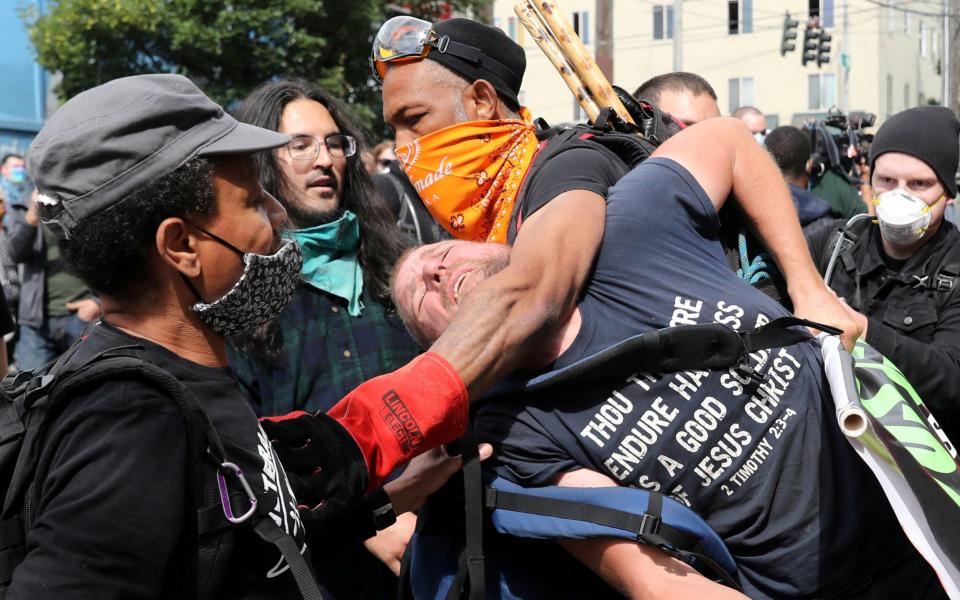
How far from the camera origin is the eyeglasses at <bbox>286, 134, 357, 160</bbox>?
→ 11.0 ft

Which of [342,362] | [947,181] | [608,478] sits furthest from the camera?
[947,181]

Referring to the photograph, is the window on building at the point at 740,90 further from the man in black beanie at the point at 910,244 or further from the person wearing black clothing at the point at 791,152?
the man in black beanie at the point at 910,244

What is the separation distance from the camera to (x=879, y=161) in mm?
3770

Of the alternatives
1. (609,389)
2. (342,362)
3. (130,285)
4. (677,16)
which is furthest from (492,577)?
(677,16)

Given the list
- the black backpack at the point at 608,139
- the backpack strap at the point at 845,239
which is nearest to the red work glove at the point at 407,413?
the black backpack at the point at 608,139

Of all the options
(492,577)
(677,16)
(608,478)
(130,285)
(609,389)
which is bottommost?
(492,577)

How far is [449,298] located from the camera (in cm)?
210

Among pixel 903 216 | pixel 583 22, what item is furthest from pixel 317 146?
pixel 583 22

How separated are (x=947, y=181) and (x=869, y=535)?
208cm

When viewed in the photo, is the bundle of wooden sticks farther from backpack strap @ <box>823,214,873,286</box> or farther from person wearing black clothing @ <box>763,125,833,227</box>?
person wearing black clothing @ <box>763,125,833,227</box>

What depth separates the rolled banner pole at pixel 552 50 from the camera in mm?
2686

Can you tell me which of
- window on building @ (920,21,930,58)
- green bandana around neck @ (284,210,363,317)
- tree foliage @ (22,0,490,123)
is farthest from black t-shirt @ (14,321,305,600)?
window on building @ (920,21,930,58)

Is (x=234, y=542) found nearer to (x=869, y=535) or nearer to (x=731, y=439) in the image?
(x=731, y=439)

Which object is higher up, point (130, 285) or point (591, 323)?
point (130, 285)
